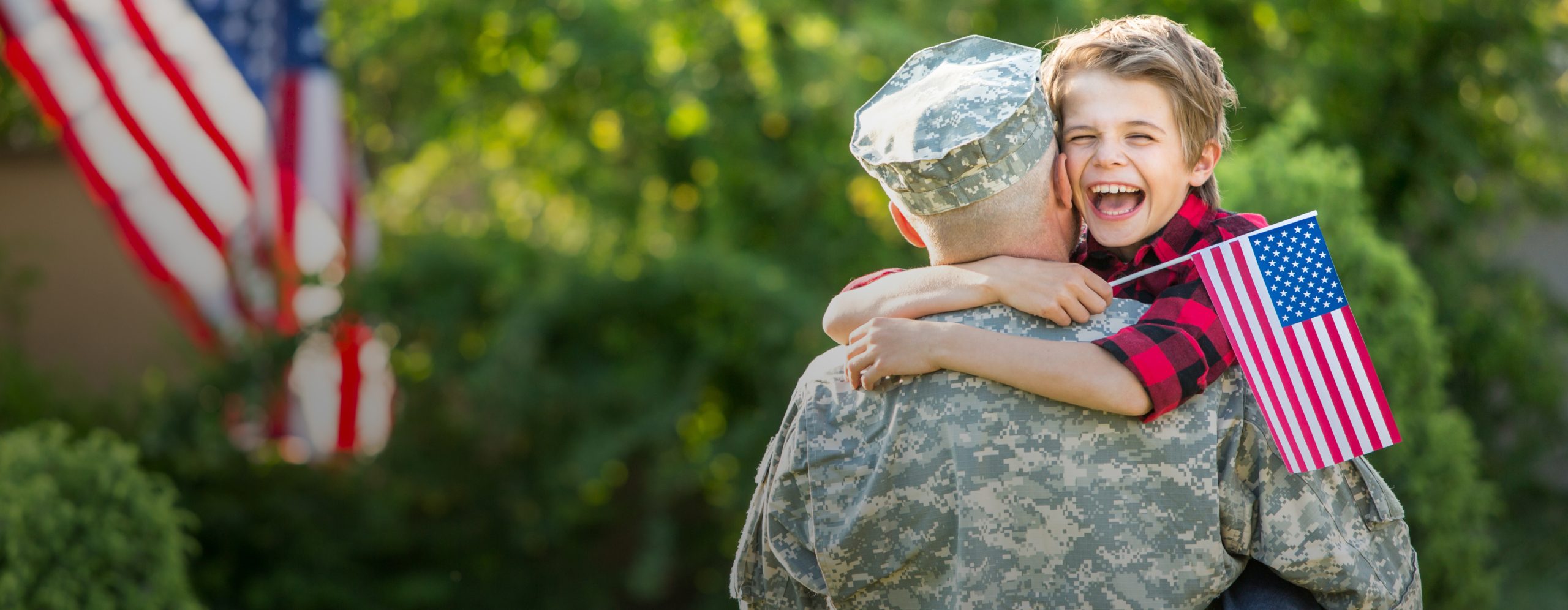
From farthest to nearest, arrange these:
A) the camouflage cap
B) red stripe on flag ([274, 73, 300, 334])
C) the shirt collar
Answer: red stripe on flag ([274, 73, 300, 334]) < the shirt collar < the camouflage cap

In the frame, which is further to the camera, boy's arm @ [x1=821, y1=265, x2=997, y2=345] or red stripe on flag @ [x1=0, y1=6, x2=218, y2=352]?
red stripe on flag @ [x1=0, y1=6, x2=218, y2=352]

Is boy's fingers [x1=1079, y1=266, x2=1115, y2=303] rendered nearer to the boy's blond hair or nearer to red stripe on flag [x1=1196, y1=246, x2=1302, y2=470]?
red stripe on flag [x1=1196, y1=246, x2=1302, y2=470]

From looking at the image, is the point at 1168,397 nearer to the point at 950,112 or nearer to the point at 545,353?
the point at 950,112

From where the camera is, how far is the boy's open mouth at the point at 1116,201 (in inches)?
78.3

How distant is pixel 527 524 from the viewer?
639 centimetres

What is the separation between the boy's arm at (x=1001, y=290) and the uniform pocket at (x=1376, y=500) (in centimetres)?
44

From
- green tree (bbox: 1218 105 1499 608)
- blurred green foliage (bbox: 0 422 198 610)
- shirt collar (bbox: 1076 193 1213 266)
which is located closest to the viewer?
shirt collar (bbox: 1076 193 1213 266)

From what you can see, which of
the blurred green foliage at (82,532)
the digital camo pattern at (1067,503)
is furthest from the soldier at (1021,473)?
the blurred green foliage at (82,532)

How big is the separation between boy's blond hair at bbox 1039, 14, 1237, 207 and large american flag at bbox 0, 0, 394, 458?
15.3 ft

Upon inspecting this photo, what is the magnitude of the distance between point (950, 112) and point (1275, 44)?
5.00 metres

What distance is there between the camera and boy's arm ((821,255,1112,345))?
5.68ft

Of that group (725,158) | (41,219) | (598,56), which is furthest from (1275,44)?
(41,219)

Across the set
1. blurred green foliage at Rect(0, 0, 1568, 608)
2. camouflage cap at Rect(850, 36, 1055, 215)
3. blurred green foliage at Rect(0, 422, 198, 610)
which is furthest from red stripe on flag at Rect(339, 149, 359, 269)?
camouflage cap at Rect(850, 36, 1055, 215)

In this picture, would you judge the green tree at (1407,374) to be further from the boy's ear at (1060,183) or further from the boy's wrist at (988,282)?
the boy's wrist at (988,282)
